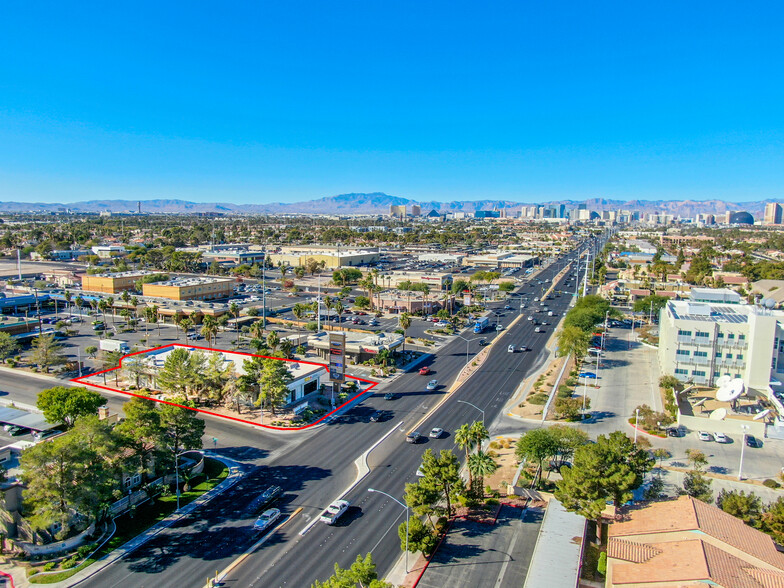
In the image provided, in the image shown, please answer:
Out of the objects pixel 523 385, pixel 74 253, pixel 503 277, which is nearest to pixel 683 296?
pixel 503 277

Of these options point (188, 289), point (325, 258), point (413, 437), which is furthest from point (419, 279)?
point (413, 437)

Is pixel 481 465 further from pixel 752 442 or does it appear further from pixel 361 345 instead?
pixel 361 345

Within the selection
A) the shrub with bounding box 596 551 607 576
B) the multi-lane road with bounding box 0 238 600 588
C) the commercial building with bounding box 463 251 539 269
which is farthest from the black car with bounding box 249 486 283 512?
the commercial building with bounding box 463 251 539 269

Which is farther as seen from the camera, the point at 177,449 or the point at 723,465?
the point at 723,465

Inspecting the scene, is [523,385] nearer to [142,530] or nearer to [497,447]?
[497,447]

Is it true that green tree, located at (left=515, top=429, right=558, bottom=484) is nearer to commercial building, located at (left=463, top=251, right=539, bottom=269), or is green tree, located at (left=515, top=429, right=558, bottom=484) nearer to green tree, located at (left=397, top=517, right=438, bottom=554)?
green tree, located at (left=397, top=517, right=438, bottom=554)
